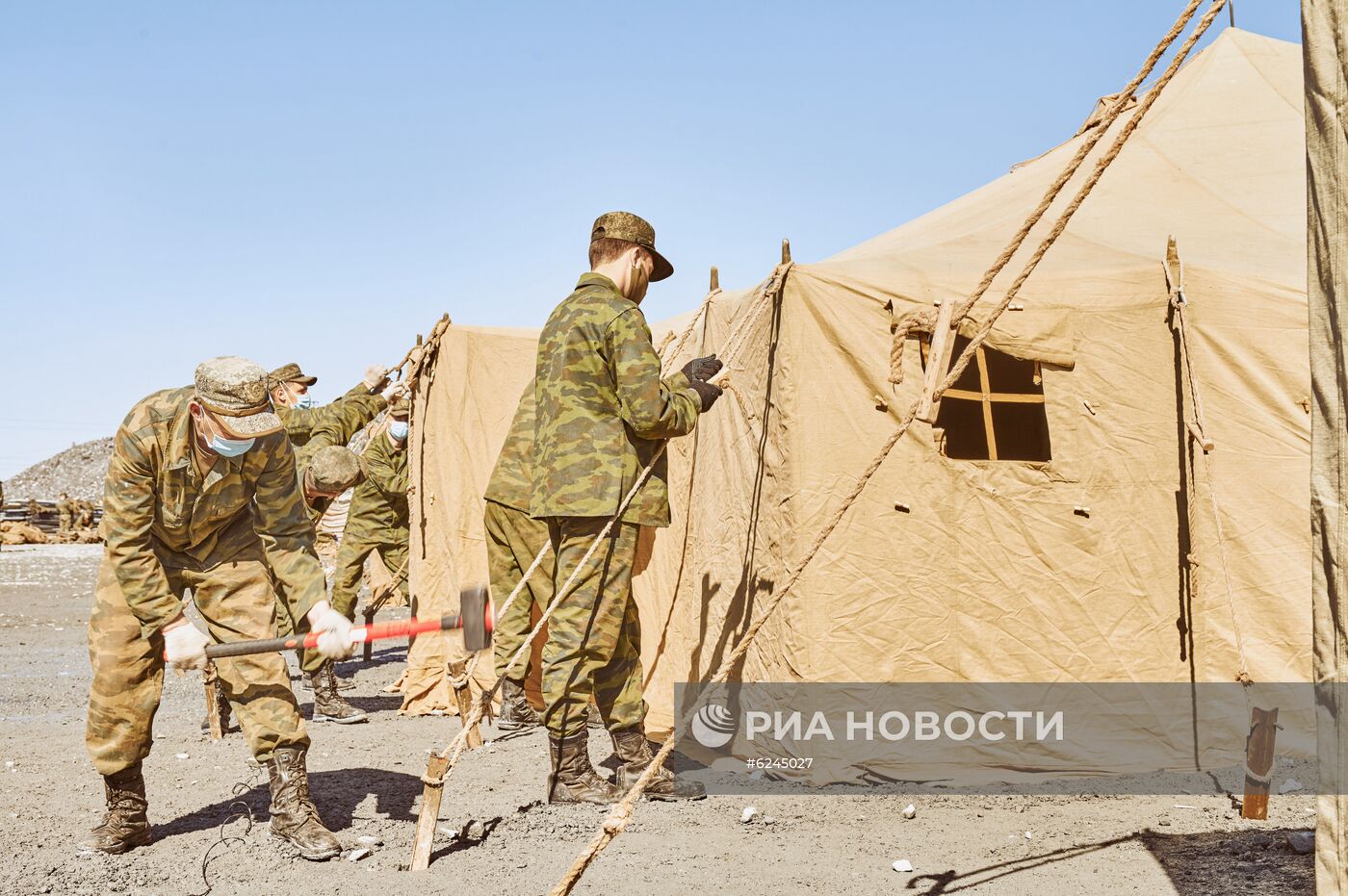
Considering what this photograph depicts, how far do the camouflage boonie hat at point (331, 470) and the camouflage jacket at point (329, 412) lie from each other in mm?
181

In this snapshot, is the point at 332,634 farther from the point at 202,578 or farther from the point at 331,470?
the point at 331,470

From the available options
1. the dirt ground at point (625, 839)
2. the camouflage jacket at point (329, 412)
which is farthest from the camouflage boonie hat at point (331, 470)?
the dirt ground at point (625, 839)

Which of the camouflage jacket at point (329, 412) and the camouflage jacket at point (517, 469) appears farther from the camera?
the camouflage jacket at point (329, 412)

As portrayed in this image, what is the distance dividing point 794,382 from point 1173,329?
65.0 inches

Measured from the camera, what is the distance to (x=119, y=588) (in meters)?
3.44

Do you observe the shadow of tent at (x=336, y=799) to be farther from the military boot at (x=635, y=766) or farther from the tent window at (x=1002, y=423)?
the tent window at (x=1002, y=423)

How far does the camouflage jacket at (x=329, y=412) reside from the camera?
20.6ft

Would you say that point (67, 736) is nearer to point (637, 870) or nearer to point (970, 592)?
point (637, 870)

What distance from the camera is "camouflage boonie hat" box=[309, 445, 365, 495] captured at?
6.13m

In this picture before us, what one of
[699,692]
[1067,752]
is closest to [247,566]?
[699,692]

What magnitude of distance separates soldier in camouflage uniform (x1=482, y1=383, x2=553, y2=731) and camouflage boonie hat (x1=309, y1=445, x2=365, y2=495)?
4.27 feet

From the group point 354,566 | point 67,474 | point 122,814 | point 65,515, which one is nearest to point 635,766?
point 122,814

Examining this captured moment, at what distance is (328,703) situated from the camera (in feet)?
19.3

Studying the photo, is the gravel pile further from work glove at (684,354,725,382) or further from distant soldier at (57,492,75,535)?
work glove at (684,354,725,382)
